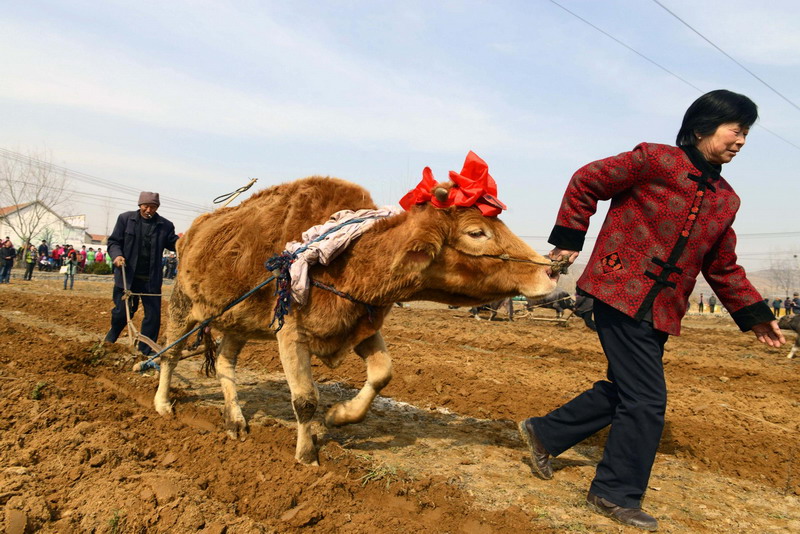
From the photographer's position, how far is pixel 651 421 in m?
3.47

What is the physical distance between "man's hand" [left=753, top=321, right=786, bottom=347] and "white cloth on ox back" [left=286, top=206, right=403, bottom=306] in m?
2.60

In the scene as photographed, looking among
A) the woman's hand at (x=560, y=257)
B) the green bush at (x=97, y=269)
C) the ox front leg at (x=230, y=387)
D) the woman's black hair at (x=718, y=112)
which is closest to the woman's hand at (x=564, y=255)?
the woman's hand at (x=560, y=257)

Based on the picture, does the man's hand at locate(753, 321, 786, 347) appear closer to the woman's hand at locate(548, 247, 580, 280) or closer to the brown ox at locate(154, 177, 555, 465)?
the woman's hand at locate(548, 247, 580, 280)

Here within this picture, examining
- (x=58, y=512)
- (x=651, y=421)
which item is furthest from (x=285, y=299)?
(x=651, y=421)

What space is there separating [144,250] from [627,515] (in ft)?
20.0

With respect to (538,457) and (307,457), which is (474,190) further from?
(307,457)

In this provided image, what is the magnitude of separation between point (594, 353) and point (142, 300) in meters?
9.07

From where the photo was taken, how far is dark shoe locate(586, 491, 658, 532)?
11.2ft

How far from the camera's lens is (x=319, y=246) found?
4090mm

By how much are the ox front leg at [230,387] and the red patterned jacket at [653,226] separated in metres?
3.07

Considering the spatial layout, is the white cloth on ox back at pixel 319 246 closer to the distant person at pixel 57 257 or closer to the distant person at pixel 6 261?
the distant person at pixel 6 261

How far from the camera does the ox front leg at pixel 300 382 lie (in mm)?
4309

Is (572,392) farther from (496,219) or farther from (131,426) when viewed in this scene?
(131,426)

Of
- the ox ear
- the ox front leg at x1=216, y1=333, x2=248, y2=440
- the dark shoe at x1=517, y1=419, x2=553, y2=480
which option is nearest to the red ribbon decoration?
the ox ear
